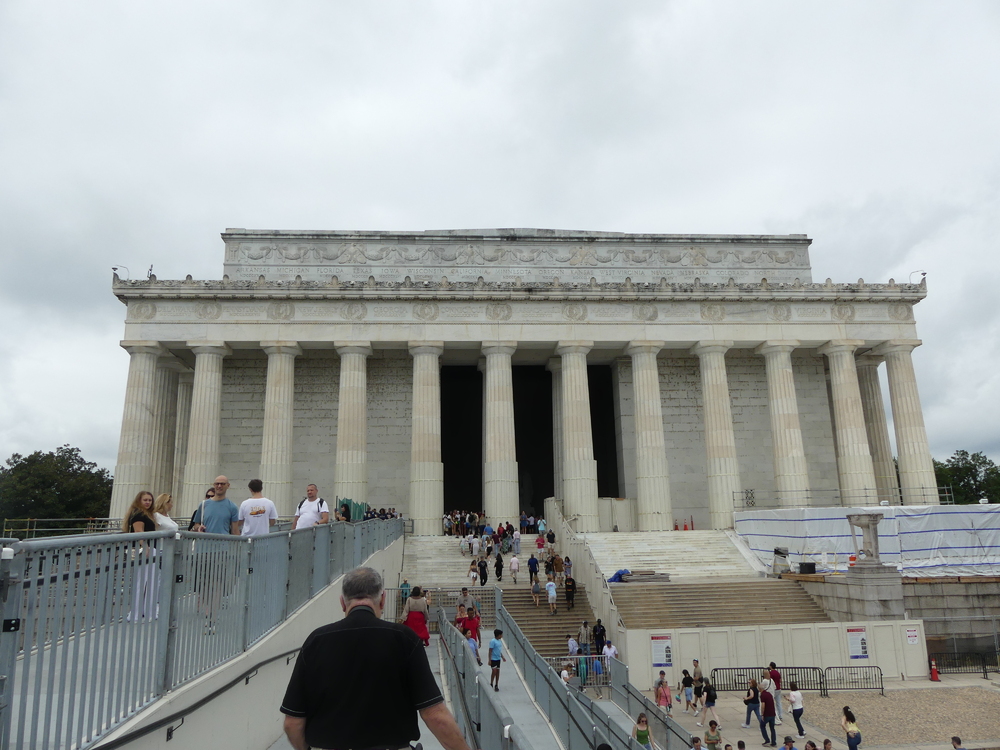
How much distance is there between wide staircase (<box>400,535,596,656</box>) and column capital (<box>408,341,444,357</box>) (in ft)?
31.5

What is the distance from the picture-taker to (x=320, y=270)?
140 ft

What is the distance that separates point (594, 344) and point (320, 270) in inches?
662

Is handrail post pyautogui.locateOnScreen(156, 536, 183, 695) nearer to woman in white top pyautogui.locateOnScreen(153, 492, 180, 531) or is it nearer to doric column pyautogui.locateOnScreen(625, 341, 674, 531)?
woman in white top pyautogui.locateOnScreen(153, 492, 180, 531)

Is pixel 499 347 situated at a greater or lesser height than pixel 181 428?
greater

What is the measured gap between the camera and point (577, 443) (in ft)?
124

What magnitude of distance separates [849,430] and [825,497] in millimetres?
4598

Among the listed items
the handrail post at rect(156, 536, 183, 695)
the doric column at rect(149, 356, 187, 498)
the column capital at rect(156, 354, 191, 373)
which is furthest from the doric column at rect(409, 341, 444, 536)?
the handrail post at rect(156, 536, 183, 695)

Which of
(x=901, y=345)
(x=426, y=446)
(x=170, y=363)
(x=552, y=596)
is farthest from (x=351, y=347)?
(x=901, y=345)

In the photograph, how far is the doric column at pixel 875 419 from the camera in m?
41.7

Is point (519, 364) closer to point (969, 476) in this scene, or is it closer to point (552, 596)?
point (552, 596)

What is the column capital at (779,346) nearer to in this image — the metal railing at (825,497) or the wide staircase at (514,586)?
the metal railing at (825,497)

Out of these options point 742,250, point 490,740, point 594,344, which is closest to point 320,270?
point 594,344

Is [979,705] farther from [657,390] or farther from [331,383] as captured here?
[331,383]

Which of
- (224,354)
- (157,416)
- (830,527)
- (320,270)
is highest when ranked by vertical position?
(320,270)
